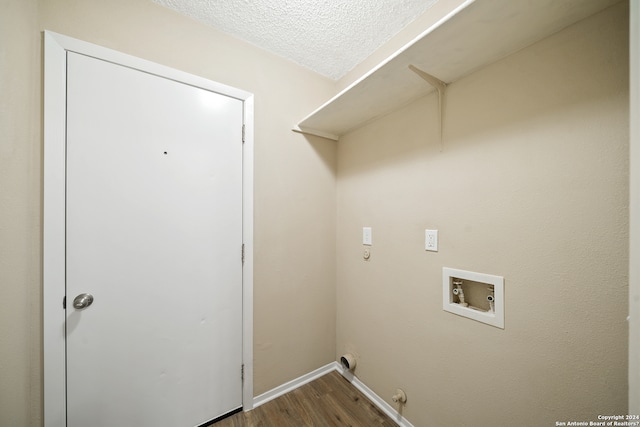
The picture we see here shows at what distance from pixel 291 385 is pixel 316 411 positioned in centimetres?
27

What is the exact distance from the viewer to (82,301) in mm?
1021

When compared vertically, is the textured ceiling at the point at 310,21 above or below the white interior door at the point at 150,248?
above

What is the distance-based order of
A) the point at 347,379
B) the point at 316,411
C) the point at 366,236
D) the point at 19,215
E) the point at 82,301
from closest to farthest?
the point at 19,215 → the point at 82,301 → the point at 316,411 → the point at 366,236 → the point at 347,379

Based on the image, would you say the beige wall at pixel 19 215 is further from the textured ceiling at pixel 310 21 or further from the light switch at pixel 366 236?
the light switch at pixel 366 236

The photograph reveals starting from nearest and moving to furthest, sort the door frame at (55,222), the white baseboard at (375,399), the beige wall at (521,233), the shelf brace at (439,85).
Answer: the beige wall at (521,233), the door frame at (55,222), the shelf brace at (439,85), the white baseboard at (375,399)

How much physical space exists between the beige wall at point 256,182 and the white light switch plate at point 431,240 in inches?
31.8

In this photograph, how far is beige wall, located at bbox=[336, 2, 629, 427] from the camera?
0.76m

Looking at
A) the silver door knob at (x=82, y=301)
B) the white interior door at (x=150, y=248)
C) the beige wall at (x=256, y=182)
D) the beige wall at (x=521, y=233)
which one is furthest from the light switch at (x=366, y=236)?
the silver door knob at (x=82, y=301)

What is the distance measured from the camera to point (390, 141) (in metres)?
1.47

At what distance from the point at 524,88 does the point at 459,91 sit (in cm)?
27

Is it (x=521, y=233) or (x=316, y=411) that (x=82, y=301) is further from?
(x=521, y=233)

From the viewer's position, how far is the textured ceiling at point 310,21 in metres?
1.20

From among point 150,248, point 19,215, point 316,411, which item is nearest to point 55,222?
point 19,215

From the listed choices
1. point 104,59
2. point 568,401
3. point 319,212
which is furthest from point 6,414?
point 568,401
